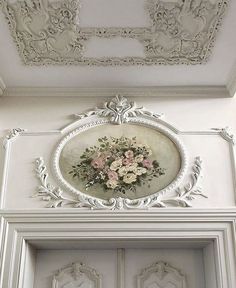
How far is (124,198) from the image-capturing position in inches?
102

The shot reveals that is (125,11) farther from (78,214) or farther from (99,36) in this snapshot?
(78,214)

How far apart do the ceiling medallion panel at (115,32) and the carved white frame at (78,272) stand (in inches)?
51.4

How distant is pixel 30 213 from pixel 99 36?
1.15 m

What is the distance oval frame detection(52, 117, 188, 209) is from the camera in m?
2.56

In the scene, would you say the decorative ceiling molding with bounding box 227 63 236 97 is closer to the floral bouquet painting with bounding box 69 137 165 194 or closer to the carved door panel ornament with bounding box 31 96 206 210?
the carved door panel ornament with bounding box 31 96 206 210

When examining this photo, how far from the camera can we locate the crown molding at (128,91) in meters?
2.89

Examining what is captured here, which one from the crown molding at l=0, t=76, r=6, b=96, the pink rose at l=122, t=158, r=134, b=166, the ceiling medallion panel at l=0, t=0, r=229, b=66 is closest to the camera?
the ceiling medallion panel at l=0, t=0, r=229, b=66

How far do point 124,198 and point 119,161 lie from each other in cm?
26

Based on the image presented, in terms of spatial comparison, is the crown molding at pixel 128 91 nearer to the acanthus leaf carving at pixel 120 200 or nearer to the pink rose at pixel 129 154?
the pink rose at pixel 129 154

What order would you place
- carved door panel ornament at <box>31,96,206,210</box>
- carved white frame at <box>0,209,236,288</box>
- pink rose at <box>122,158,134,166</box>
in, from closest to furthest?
carved white frame at <box>0,209,236,288</box>, carved door panel ornament at <box>31,96,206,210</box>, pink rose at <box>122,158,134,166</box>

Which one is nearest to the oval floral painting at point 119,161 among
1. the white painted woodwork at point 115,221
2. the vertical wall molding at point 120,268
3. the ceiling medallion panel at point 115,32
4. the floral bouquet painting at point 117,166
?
the floral bouquet painting at point 117,166

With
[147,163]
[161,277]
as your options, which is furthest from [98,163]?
[161,277]

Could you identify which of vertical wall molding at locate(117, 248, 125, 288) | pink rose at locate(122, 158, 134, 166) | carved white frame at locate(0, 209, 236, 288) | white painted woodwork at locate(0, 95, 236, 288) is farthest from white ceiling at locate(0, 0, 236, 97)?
vertical wall molding at locate(117, 248, 125, 288)

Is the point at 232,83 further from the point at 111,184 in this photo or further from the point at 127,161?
the point at 111,184
